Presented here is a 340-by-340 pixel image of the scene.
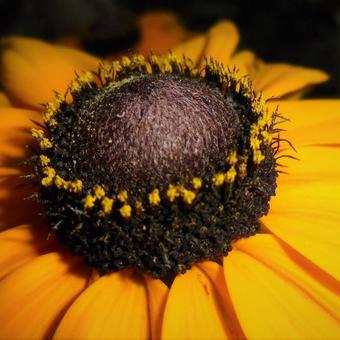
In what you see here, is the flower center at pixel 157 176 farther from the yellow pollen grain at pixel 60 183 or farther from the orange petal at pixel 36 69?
the orange petal at pixel 36 69

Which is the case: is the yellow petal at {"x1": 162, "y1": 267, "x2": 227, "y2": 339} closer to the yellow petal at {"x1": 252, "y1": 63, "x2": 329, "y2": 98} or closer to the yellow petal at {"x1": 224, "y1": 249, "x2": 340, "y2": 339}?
the yellow petal at {"x1": 224, "y1": 249, "x2": 340, "y2": 339}

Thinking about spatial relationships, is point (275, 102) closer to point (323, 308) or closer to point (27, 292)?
point (323, 308)

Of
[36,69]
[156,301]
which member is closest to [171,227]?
[156,301]

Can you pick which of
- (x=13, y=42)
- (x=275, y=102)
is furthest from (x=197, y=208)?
(x=13, y=42)

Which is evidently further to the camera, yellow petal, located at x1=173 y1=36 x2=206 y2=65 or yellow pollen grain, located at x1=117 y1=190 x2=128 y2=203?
yellow petal, located at x1=173 y1=36 x2=206 y2=65

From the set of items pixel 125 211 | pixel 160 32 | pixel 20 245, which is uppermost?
pixel 160 32

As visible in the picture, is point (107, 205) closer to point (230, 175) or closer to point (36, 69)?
point (230, 175)

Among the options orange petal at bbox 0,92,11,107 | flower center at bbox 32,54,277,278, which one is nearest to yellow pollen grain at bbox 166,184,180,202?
flower center at bbox 32,54,277,278
